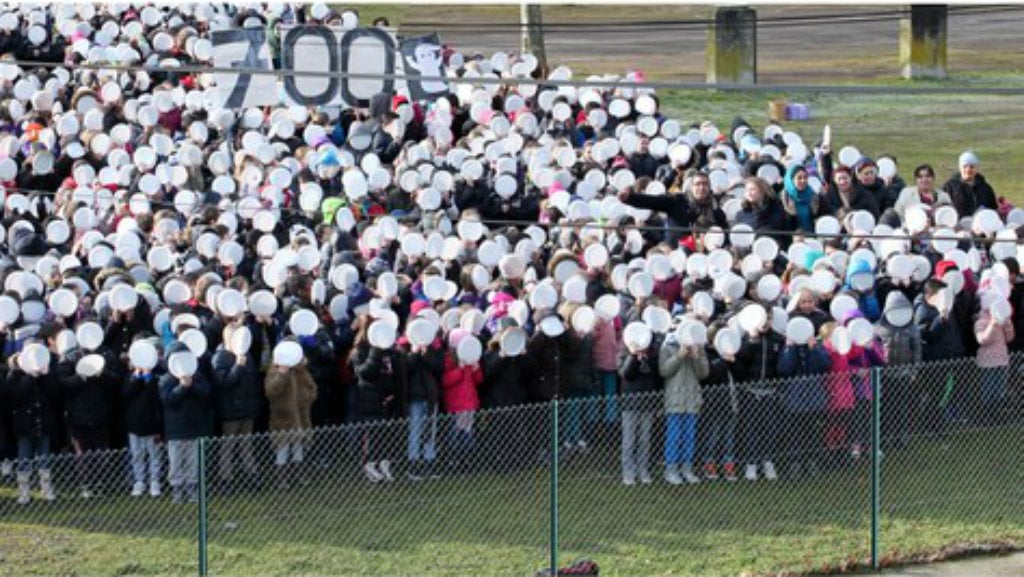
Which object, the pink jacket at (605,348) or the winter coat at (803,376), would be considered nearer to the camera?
the winter coat at (803,376)

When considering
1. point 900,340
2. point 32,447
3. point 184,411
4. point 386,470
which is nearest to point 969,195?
point 900,340

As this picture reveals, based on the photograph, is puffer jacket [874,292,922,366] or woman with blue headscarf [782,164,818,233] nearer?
puffer jacket [874,292,922,366]

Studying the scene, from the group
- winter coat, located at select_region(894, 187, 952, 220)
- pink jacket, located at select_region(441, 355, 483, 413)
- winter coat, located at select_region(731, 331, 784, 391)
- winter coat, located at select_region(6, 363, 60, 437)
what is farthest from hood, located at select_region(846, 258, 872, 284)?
winter coat, located at select_region(6, 363, 60, 437)

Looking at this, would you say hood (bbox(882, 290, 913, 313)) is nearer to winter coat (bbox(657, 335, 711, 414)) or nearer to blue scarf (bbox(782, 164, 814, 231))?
winter coat (bbox(657, 335, 711, 414))

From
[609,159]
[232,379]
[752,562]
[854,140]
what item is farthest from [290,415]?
[854,140]

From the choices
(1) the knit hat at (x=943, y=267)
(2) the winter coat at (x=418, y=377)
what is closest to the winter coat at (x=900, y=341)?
(1) the knit hat at (x=943, y=267)

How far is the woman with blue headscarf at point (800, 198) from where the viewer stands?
71.5 ft

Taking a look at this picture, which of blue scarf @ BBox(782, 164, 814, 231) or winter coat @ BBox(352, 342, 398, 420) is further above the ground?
blue scarf @ BBox(782, 164, 814, 231)

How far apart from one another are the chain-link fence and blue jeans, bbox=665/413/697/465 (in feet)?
0.06

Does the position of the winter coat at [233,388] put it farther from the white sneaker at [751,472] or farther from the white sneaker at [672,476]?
the white sneaker at [751,472]

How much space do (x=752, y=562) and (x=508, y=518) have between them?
172 cm

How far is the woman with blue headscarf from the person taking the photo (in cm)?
2180

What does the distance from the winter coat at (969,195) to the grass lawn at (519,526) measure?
4.91m

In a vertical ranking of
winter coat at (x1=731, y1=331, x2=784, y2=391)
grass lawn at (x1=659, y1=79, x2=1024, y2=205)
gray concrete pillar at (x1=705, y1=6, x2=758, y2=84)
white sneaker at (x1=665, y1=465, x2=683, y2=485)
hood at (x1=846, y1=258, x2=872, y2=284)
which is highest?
gray concrete pillar at (x1=705, y1=6, x2=758, y2=84)
